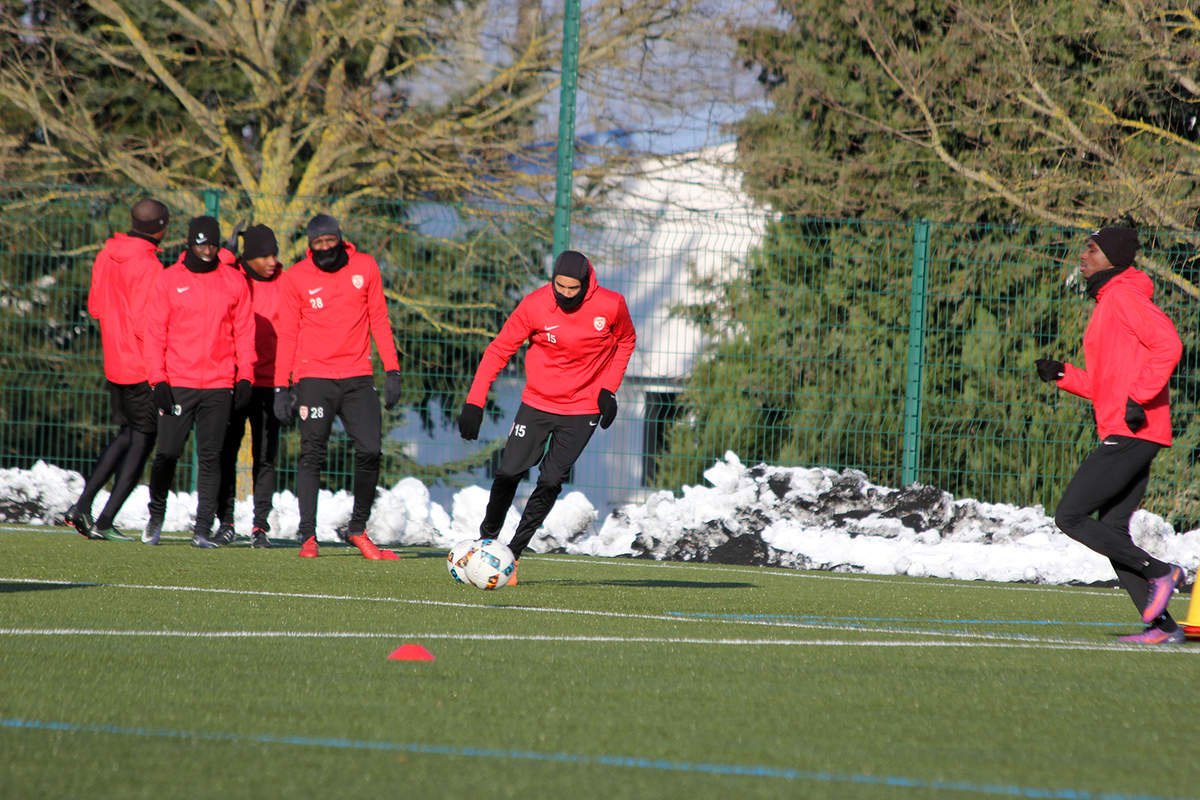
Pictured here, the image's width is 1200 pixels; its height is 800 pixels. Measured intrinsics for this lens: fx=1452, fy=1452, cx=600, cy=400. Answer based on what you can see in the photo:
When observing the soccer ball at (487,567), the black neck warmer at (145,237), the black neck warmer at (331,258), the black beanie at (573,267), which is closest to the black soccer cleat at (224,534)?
the black neck warmer at (145,237)

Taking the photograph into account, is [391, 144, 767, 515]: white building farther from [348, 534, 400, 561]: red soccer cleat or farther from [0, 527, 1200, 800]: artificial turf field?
[0, 527, 1200, 800]: artificial turf field

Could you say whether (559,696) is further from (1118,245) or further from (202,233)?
(202,233)

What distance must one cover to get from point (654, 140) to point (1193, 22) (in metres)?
5.64

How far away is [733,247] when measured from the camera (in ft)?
38.7

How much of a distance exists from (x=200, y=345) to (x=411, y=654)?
206 inches

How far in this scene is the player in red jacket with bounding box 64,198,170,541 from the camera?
10.1m

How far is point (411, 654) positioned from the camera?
195 inches

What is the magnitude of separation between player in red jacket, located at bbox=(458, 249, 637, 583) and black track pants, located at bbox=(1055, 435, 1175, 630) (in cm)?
243

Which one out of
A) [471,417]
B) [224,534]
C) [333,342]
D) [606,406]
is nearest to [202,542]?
[224,534]

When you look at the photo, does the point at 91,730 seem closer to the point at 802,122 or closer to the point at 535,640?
the point at 535,640

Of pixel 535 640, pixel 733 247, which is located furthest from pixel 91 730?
pixel 733 247

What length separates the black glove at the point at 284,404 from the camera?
9547 millimetres

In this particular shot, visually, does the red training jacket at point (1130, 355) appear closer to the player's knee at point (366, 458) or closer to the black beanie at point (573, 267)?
the black beanie at point (573, 267)

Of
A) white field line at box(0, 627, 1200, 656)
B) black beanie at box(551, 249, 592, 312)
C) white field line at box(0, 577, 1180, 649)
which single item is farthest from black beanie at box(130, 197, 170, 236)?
white field line at box(0, 627, 1200, 656)
